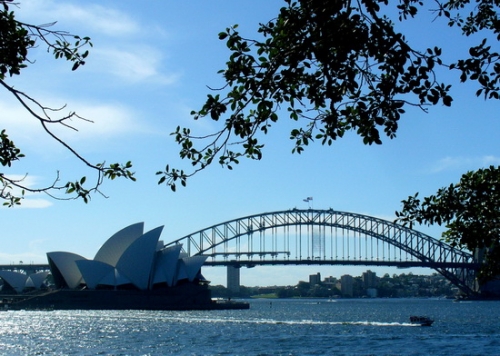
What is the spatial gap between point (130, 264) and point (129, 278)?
237 centimetres

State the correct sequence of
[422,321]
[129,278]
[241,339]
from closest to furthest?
[241,339], [422,321], [129,278]

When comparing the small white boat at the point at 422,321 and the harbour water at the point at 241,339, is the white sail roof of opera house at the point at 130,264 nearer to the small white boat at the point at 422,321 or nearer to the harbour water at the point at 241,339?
the harbour water at the point at 241,339

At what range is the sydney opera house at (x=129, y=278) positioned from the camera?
96.0 metres

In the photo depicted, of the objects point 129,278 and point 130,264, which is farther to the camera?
point 129,278

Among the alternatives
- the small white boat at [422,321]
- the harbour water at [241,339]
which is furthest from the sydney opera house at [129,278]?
the small white boat at [422,321]

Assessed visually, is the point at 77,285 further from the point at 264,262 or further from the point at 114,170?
the point at 114,170

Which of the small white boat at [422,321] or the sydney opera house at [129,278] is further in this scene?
the sydney opera house at [129,278]

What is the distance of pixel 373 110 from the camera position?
873 cm

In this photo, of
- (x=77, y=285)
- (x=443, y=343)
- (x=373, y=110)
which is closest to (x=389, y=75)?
(x=373, y=110)

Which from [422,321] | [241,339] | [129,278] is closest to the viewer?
[241,339]

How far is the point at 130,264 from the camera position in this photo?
96125 mm

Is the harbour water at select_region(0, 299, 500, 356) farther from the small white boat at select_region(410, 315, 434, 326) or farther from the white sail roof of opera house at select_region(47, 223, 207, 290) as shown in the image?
the white sail roof of opera house at select_region(47, 223, 207, 290)

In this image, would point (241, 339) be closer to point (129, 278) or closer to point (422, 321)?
point (422, 321)

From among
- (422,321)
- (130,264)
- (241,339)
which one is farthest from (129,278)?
(241,339)
